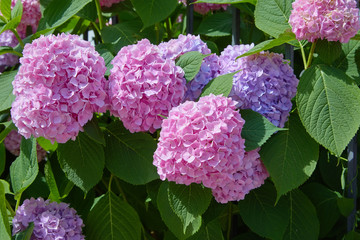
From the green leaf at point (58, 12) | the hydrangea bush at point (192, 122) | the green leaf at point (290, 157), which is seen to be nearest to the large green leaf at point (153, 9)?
the hydrangea bush at point (192, 122)

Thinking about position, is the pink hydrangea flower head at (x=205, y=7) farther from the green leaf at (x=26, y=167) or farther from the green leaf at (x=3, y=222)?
the green leaf at (x=3, y=222)

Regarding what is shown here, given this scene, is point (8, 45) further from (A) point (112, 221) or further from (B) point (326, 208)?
(B) point (326, 208)

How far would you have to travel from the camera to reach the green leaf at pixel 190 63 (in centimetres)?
127

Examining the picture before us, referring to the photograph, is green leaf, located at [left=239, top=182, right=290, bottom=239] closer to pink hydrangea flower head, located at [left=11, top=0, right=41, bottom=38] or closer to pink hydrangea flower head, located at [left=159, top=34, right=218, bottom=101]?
pink hydrangea flower head, located at [left=159, top=34, right=218, bottom=101]

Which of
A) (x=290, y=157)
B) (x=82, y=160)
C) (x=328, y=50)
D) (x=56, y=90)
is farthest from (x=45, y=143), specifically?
(x=328, y=50)

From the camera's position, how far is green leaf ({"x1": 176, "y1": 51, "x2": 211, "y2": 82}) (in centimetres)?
127

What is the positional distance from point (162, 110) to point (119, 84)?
11cm

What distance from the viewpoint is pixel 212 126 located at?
111cm

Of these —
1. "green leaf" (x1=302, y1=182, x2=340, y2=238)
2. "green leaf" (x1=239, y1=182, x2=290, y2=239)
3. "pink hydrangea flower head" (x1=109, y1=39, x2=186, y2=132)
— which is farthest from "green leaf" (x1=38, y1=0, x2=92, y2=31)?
"green leaf" (x1=302, y1=182, x2=340, y2=238)

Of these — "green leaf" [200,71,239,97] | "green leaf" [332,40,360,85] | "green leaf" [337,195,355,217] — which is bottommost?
"green leaf" [337,195,355,217]

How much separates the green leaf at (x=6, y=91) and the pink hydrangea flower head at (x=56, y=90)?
16 centimetres

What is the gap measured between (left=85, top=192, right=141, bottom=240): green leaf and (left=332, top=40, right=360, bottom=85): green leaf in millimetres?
637

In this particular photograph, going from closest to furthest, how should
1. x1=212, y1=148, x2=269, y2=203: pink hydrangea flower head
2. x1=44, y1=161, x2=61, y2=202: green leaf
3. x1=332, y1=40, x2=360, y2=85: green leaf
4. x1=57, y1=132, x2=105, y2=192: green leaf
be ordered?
x1=212, y1=148, x2=269, y2=203: pink hydrangea flower head → x1=57, y1=132, x2=105, y2=192: green leaf → x1=332, y1=40, x2=360, y2=85: green leaf → x1=44, y1=161, x2=61, y2=202: green leaf

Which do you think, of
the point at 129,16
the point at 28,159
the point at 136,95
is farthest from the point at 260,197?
the point at 129,16
